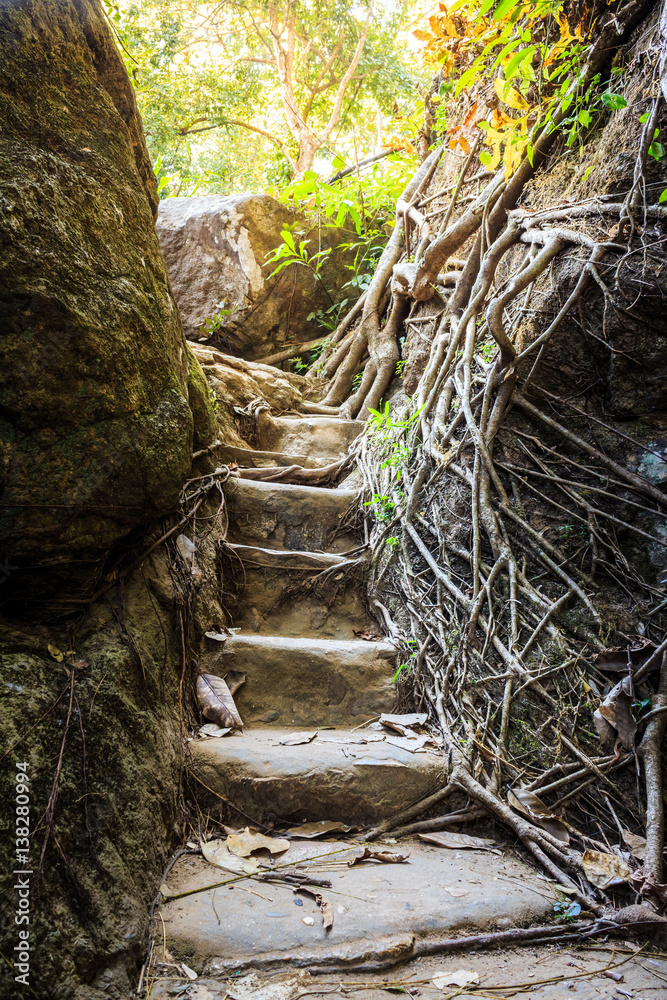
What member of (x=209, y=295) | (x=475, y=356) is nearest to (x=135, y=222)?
(x=475, y=356)

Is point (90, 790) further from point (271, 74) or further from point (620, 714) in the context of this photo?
point (271, 74)

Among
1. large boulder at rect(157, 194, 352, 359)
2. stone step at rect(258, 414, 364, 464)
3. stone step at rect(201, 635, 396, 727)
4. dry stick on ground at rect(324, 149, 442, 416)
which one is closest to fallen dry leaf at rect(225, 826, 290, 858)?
stone step at rect(201, 635, 396, 727)

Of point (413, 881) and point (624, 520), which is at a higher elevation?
point (624, 520)

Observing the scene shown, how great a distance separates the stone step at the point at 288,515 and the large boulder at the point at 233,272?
7.81 feet

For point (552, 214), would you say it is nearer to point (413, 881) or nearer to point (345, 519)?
point (345, 519)

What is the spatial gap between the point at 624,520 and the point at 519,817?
1093 mm

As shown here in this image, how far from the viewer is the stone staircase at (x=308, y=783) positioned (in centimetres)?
127

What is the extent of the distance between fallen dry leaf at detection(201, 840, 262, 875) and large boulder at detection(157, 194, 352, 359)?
3994 mm

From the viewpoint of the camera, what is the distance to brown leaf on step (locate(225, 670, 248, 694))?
2033 millimetres

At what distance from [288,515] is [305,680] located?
0.97m

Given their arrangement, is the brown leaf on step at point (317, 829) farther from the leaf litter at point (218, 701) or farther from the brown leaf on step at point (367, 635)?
the brown leaf on step at point (367, 635)

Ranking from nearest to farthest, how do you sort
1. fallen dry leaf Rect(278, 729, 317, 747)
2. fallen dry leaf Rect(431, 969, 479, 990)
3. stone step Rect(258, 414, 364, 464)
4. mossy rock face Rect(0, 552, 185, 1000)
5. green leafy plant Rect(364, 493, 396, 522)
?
1. mossy rock face Rect(0, 552, 185, 1000)
2. fallen dry leaf Rect(431, 969, 479, 990)
3. fallen dry leaf Rect(278, 729, 317, 747)
4. green leafy plant Rect(364, 493, 396, 522)
5. stone step Rect(258, 414, 364, 464)

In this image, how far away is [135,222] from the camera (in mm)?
1650

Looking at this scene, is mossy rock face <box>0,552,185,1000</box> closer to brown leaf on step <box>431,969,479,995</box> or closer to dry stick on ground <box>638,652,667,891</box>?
brown leaf on step <box>431,969,479,995</box>
